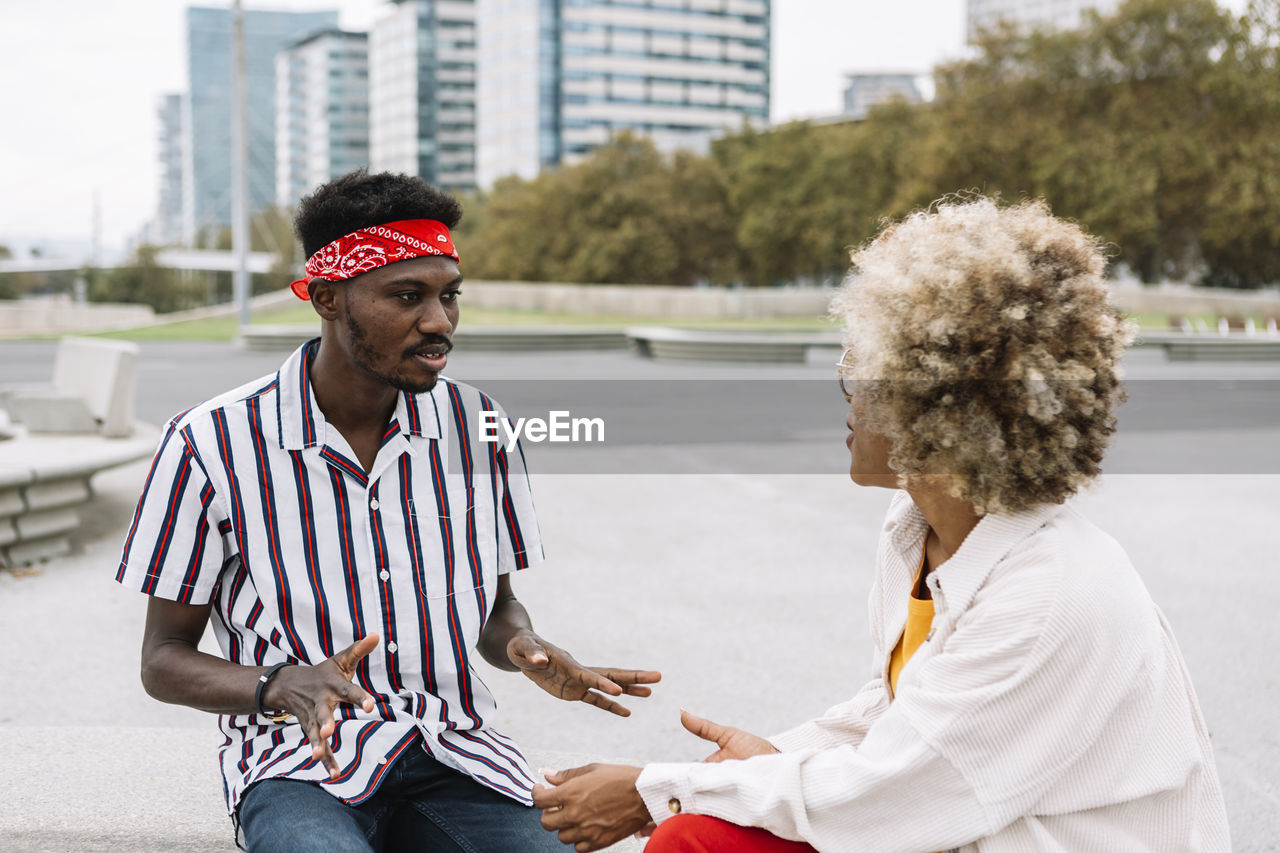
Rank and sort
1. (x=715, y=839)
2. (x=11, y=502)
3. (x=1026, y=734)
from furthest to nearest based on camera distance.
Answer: (x=11, y=502) → (x=715, y=839) → (x=1026, y=734)

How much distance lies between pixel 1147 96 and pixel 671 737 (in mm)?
44430

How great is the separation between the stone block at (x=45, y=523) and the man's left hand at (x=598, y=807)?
220 inches

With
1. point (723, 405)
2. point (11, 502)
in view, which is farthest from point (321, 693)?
point (723, 405)

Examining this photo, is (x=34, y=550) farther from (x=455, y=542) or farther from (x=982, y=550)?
(x=982, y=550)

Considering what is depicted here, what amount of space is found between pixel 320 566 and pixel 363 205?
70cm

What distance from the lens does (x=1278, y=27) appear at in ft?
139

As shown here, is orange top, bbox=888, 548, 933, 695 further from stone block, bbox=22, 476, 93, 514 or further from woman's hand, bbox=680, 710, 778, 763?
stone block, bbox=22, 476, 93, 514

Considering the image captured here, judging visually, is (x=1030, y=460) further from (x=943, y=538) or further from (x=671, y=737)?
(x=671, y=737)

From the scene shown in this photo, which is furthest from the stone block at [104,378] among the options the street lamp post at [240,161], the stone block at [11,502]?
the street lamp post at [240,161]

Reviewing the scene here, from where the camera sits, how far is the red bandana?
232 centimetres

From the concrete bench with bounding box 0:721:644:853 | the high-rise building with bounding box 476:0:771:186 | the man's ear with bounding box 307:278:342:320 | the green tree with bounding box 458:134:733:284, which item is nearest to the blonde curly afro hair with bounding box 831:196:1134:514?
the man's ear with bounding box 307:278:342:320

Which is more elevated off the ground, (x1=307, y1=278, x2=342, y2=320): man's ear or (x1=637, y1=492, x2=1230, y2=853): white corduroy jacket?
(x1=307, y1=278, x2=342, y2=320): man's ear

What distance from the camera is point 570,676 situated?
234 cm

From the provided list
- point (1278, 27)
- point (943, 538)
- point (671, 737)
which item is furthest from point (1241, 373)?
point (1278, 27)
